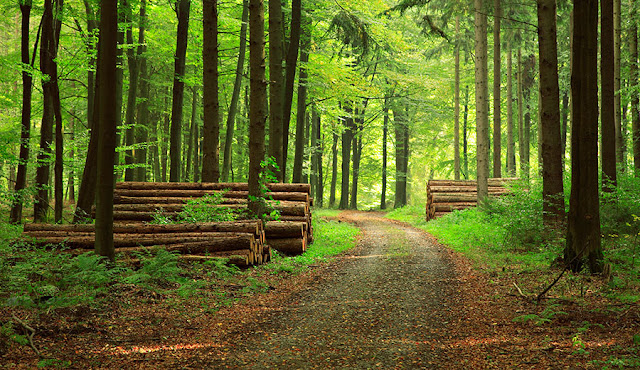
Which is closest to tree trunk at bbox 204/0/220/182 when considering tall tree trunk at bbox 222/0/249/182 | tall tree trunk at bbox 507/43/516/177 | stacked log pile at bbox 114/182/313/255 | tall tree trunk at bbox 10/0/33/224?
stacked log pile at bbox 114/182/313/255

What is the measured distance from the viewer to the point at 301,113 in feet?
66.2

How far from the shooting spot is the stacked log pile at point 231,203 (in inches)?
452

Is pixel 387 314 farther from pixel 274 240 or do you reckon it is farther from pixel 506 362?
pixel 274 240

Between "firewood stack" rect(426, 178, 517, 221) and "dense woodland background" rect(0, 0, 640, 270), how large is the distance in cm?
176

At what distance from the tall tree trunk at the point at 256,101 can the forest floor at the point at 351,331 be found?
350 cm

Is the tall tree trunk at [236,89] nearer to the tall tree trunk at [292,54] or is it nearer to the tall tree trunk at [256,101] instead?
the tall tree trunk at [292,54]

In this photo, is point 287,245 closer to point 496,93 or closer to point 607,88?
point 607,88

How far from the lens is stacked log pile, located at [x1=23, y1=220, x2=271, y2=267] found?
359 inches

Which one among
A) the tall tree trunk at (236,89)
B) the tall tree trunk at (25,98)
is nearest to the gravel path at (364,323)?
the tall tree trunk at (25,98)

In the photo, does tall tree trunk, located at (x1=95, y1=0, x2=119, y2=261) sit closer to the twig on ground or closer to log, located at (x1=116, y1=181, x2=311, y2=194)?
the twig on ground

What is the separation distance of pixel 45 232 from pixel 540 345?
31.6 ft

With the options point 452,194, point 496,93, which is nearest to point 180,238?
point 452,194

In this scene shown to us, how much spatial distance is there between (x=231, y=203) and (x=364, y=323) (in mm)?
7320

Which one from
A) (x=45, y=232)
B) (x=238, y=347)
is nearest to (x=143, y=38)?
(x=45, y=232)
